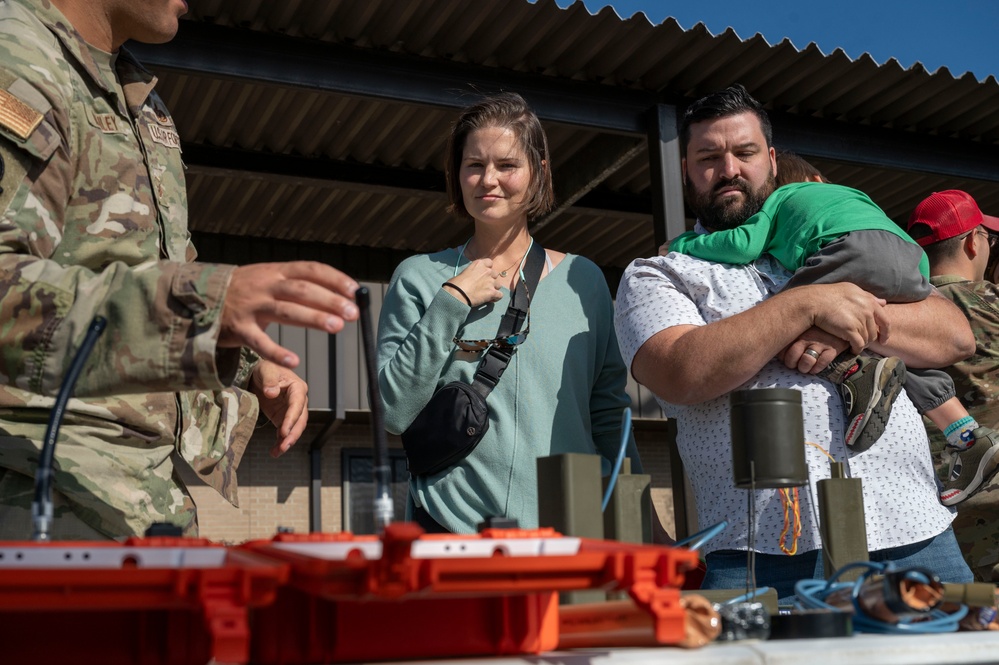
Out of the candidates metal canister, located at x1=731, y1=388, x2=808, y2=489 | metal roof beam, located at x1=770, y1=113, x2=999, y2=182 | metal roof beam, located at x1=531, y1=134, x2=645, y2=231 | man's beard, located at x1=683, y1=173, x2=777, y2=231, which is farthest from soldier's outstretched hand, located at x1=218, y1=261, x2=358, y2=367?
metal roof beam, located at x1=531, y1=134, x2=645, y2=231

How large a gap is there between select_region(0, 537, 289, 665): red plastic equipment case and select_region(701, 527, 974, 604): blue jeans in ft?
5.42

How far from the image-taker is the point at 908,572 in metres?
1.45

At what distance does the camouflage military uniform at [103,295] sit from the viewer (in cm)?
149

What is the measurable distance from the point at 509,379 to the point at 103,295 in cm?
157

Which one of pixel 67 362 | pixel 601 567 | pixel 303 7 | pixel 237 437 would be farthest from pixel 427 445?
pixel 303 7

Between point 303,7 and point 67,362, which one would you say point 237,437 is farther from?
point 303,7

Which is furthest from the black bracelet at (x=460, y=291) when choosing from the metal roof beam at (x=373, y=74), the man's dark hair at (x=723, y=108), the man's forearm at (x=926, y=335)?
the metal roof beam at (x=373, y=74)

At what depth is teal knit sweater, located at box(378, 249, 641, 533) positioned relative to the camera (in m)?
2.84

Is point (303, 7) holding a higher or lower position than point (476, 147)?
higher

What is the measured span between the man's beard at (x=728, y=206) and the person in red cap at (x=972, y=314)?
4.33 ft

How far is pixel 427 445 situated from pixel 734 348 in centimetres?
84

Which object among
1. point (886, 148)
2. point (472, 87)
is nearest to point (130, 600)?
point (472, 87)

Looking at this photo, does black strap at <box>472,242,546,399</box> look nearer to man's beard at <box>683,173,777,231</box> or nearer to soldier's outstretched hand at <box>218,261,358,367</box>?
man's beard at <box>683,173,777,231</box>

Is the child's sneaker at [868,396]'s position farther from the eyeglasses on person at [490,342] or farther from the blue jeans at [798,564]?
the eyeglasses on person at [490,342]
